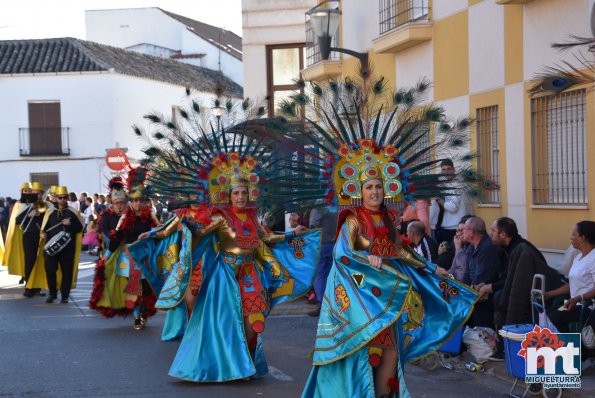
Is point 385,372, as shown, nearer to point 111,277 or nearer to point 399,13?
point 111,277

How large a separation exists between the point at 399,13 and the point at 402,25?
24.7 inches

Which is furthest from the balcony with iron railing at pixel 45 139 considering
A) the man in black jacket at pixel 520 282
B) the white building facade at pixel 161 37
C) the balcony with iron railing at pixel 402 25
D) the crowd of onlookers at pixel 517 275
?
the man in black jacket at pixel 520 282

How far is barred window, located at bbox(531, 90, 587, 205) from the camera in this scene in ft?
39.6

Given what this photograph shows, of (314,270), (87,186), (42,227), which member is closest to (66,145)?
(87,186)

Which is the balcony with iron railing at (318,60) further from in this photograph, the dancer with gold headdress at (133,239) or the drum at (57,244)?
the dancer with gold headdress at (133,239)

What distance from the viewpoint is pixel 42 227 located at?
17.3m

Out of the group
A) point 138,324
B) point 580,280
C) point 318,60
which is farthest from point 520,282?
point 318,60

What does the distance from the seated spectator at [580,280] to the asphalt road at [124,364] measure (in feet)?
2.55

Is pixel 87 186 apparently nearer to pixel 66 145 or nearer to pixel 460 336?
pixel 66 145

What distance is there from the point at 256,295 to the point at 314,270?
811 mm

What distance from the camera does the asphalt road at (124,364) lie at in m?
9.16

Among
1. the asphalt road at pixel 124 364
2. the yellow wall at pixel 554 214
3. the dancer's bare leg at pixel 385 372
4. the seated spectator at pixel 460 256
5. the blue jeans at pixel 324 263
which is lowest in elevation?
the asphalt road at pixel 124 364

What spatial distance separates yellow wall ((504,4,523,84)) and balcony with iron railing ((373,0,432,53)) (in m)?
2.45

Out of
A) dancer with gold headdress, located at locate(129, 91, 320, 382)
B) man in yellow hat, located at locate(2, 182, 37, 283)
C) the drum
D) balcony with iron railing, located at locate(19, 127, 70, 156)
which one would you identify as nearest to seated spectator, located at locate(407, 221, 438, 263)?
dancer with gold headdress, located at locate(129, 91, 320, 382)
